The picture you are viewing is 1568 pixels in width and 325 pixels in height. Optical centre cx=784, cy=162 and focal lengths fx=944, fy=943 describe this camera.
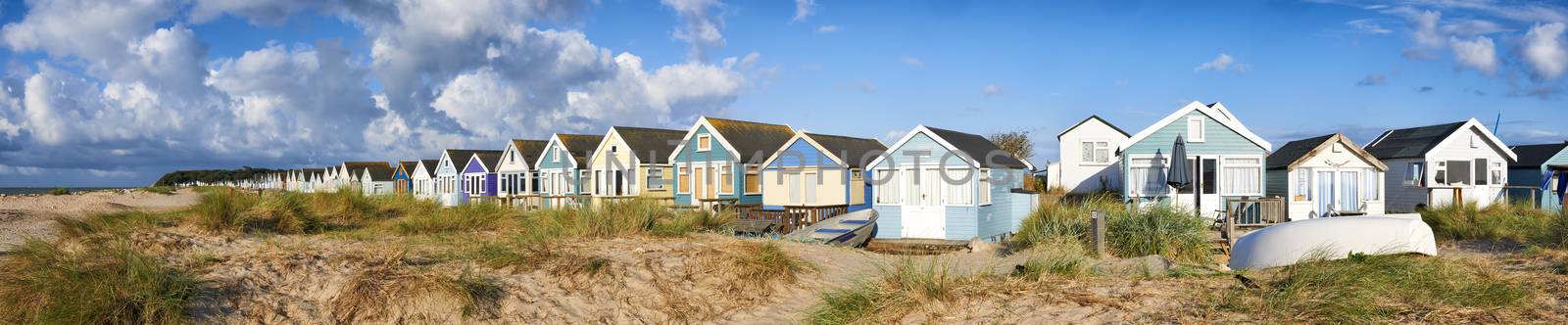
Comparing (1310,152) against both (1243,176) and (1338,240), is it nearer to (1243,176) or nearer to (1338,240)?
(1243,176)

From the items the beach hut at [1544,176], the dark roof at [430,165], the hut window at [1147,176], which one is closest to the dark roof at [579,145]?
the dark roof at [430,165]

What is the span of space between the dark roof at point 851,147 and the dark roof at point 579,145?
9751 millimetres

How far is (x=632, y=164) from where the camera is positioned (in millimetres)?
31344

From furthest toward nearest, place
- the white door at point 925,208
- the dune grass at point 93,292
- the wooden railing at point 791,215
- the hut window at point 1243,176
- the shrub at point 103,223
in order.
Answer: the hut window at point 1243,176 → the wooden railing at point 791,215 → the white door at point 925,208 → the shrub at point 103,223 → the dune grass at point 93,292

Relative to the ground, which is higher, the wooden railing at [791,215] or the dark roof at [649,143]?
the dark roof at [649,143]

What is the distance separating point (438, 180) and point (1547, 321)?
4695cm

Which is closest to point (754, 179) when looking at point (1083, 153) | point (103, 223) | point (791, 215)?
point (791, 215)

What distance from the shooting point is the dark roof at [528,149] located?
37.8m

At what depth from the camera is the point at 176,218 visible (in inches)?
510

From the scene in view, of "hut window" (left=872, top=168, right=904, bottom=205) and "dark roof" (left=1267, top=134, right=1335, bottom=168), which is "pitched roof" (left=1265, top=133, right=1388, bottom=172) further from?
"hut window" (left=872, top=168, right=904, bottom=205)

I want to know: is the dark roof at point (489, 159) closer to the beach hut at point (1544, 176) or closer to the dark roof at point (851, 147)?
the dark roof at point (851, 147)

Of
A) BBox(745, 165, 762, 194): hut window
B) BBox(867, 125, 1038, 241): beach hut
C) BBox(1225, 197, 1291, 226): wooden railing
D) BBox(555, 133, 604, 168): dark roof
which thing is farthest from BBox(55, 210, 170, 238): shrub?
BBox(555, 133, 604, 168): dark roof

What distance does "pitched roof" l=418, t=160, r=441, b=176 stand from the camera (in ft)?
162

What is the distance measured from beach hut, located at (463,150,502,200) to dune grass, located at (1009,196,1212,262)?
29.6m
